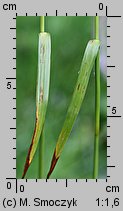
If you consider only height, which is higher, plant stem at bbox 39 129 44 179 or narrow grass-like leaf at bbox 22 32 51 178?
narrow grass-like leaf at bbox 22 32 51 178

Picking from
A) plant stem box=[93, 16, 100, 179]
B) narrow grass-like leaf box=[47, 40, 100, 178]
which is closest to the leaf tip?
narrow grass-like leaf box=[47, 40, 100, 178]

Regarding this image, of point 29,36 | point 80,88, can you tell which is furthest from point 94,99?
point 29,36

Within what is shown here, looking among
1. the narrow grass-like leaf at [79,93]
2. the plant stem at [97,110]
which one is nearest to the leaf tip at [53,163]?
the narrow grass-like leaf at [79,93]

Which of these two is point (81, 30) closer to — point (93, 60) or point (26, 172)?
point (93, 60)

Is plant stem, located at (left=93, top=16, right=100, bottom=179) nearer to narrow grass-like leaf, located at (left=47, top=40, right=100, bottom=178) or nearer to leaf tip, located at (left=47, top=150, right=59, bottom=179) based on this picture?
narrow grass-like leaf, located at (left=47, top=40, right=100, bottom=178)

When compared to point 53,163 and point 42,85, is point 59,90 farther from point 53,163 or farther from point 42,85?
point 53,163
